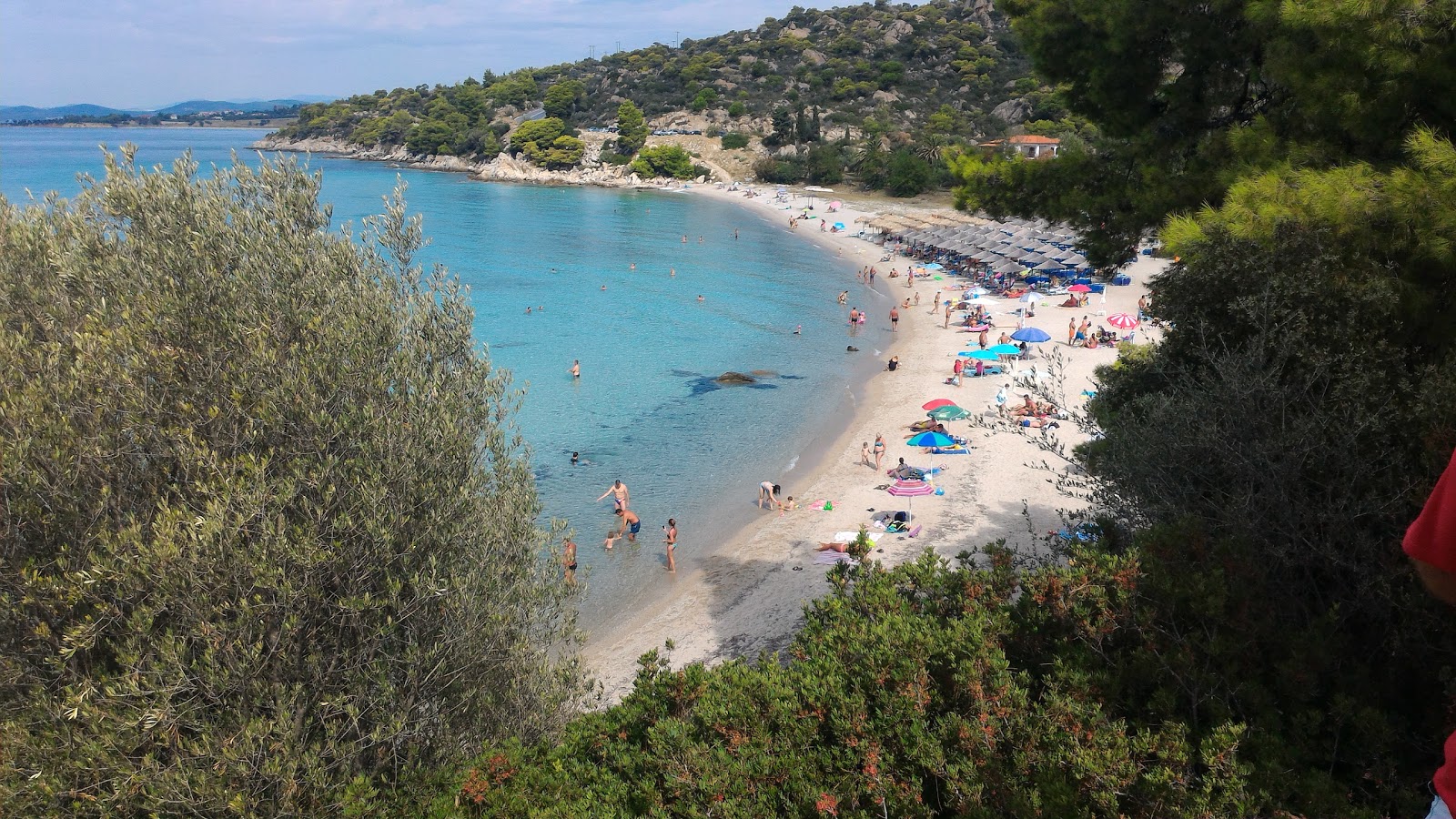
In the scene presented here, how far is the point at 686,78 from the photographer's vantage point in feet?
442

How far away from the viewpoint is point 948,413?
23141mm

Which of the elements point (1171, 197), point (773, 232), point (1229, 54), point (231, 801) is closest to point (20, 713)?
point (231, 801)

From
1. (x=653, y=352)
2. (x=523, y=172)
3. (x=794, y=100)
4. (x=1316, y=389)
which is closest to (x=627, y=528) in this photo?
(x=1316, y=389)

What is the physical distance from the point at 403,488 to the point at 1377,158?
970cm

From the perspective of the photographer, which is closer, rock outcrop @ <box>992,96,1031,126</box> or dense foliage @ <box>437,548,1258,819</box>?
dense foliage @ <box>437,548,1258,819</box>

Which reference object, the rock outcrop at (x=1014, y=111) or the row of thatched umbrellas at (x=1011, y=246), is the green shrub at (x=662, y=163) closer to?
the rock outcrop at (x=1014, y=111)

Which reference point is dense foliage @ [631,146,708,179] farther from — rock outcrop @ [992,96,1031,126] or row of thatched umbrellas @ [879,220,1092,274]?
row of thatched umbrellas @ [879,220,1092,274]

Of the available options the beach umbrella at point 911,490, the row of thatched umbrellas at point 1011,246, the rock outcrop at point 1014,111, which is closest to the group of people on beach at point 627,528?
the beach umbrella at point 911,490

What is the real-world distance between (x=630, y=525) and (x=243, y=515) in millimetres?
12921

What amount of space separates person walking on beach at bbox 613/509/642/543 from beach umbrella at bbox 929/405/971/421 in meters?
8.93

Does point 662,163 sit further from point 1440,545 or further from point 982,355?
point 1440,545

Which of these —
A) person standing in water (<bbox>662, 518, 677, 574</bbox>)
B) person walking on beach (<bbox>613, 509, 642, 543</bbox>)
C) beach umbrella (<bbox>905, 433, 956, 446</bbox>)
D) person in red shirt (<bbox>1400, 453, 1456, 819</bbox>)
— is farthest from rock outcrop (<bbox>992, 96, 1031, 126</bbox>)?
person in red shirt (<bbox>1400, 453, 1456, 819</bbox>)

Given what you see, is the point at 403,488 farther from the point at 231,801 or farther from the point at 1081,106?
the point at 1081,106

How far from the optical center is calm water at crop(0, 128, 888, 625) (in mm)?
20500
